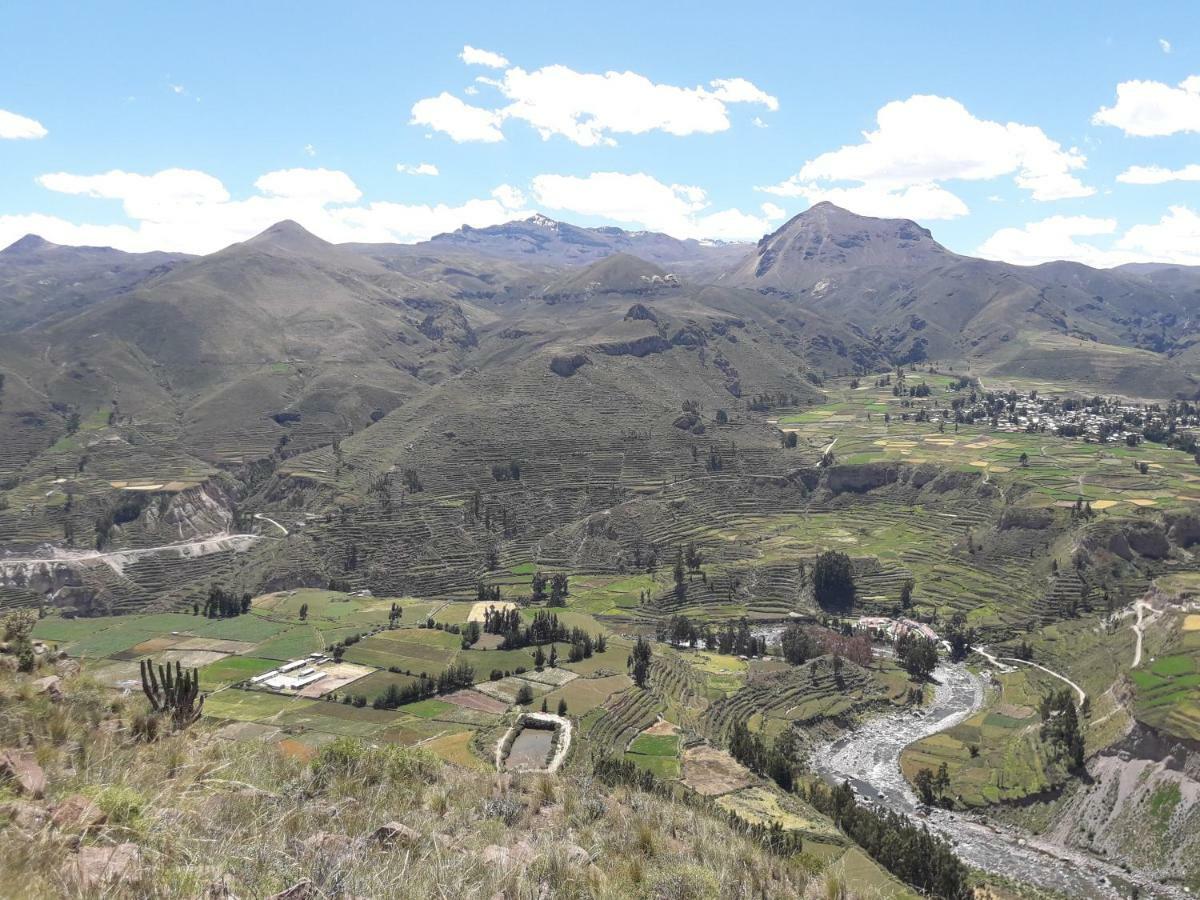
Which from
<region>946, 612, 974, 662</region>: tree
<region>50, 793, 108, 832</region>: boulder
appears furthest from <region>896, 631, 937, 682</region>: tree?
<region>50, 793, 108, 832</region>: boulder

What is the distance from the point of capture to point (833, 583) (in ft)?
354

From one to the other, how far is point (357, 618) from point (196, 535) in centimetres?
5807

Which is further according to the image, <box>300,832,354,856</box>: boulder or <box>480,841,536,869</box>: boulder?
<box>480,841,536,869</box>: boulder

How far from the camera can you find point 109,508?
455 feet

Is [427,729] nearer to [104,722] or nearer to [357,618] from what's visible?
[357,618]

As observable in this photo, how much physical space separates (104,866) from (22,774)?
13.9ft

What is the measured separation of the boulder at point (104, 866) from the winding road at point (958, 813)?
203 feet

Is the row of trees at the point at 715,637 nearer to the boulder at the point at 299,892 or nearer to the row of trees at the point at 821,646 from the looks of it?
the row of trees at the point at 821,646

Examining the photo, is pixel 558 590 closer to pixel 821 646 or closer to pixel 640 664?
pixel 640 664

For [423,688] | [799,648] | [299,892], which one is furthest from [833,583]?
[299,892]

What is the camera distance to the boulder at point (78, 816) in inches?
357

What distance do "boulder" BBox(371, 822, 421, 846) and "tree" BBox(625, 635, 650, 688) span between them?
65.7 meters

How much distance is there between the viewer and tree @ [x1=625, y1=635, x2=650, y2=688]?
254 ft

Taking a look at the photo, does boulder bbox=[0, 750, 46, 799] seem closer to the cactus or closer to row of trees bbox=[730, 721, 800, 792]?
the cactus
